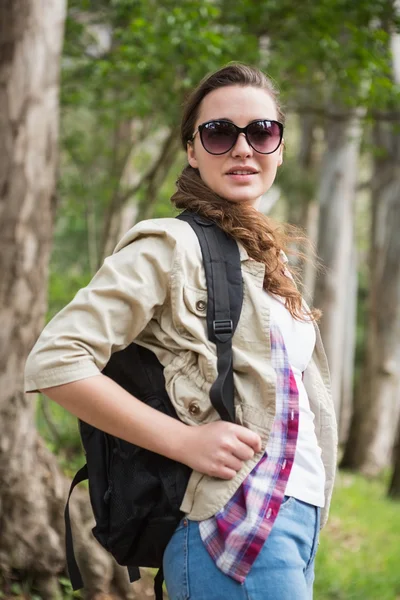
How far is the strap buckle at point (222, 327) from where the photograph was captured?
1.75 metres

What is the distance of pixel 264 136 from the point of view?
6.70ft

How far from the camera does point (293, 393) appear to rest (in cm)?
185

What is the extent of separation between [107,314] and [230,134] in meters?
0.63

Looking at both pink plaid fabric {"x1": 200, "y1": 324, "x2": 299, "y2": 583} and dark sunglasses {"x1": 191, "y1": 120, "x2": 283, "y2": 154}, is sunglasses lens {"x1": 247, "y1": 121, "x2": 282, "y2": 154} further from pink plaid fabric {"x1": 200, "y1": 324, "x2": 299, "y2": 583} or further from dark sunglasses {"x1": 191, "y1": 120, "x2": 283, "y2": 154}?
pink plaid fabric {"x1": 200, "y1": 324, "x2": 299, "y2": 583}

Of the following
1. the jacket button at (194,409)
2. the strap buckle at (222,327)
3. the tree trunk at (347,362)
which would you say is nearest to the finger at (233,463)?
the jacket button at (194,409)

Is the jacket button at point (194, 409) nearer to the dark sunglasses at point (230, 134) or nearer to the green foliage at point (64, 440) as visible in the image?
the dark sunglasses at point (230, 134)

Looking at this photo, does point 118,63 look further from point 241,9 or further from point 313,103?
point 313,103

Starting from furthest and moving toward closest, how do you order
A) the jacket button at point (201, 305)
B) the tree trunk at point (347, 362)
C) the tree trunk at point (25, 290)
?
the tree trunk at point (347, 362)
the tree trunk at point (25, 290)
the jacket button at point (201, 305)

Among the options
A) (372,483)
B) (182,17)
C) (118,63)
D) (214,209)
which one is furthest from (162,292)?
(372,483)

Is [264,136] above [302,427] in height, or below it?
above

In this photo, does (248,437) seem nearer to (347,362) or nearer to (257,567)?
(257,567)

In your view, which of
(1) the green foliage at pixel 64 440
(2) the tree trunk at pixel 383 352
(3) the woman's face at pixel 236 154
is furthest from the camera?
(2) the tree trunk at pixel 383 352

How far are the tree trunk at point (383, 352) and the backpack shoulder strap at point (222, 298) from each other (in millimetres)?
11491

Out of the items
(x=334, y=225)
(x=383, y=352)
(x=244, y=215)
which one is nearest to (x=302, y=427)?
(x=244, y=215)
